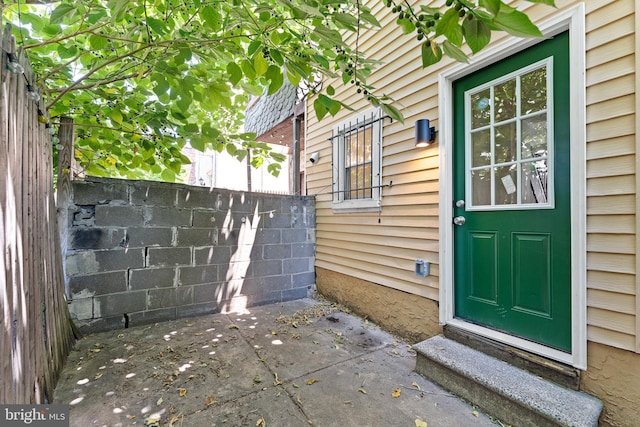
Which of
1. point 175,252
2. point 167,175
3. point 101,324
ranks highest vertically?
point 167,175

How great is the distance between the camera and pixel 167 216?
3.02 meters

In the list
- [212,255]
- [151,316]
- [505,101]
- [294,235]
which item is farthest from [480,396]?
[151,316]

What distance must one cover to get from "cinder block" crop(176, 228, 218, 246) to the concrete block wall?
0.01m

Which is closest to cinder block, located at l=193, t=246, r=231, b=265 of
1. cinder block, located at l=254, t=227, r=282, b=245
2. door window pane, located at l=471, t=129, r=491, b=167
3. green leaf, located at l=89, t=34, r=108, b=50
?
cinder block, located at l=254, t=227, r=282, b=245

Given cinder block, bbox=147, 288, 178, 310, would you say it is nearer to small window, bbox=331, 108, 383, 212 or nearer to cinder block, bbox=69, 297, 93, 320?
cinder block, bbox=69, 297, 93, 320

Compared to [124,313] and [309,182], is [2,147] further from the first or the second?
[309,182]

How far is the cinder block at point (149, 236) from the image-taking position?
2.85 metres

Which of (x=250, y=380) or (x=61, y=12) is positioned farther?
(x=250, y=380)

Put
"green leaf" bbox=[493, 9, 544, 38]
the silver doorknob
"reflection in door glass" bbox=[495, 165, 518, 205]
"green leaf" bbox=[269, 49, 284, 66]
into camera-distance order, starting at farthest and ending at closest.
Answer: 1. the silver doorknob
2. "reflection in door glass" bbox=[495, 165, 518, 205]
3. "green leaf" bbox=[269, 49, 284, 66]
4. "green leaf" bbox=[493, 9, 544, 38]

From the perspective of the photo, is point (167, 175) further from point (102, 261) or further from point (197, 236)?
point (102, 261)

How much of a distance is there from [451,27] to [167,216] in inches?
121

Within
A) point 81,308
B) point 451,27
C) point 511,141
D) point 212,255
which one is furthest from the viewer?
point 212,255

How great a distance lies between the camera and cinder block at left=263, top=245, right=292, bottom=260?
365 centimetres

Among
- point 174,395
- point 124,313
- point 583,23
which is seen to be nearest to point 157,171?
point 124,313
